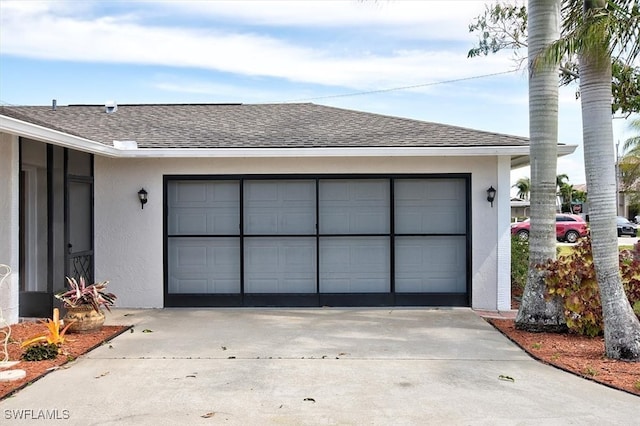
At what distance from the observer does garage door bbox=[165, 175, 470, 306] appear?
992 cm

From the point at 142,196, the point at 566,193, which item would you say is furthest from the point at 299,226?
the point at 566,193

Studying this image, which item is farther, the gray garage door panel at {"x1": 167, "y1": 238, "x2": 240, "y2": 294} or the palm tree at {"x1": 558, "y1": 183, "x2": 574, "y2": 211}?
the palm tree at {"x1": 558, "y1": 183, "x2": 574, "y2": 211}

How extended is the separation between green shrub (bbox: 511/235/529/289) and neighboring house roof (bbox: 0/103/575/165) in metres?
2.94

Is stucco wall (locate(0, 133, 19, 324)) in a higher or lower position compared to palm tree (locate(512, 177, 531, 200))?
lower

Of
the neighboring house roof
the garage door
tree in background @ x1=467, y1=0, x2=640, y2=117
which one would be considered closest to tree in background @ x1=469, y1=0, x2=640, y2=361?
the neighboring house roof

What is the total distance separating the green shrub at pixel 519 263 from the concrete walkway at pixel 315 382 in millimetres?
3435

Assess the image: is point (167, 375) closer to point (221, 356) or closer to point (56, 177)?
point (221, 356)

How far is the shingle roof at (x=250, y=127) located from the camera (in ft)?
31.3

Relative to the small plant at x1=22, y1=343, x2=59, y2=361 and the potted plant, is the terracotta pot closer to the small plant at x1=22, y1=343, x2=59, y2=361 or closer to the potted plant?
the potted plant

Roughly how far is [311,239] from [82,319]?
3.94m

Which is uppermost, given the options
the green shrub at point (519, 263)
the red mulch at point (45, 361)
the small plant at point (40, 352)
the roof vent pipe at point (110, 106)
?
the roof vent pipe at point (110, 106)

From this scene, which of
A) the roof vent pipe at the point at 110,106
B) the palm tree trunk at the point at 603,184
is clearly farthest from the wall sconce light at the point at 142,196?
the palm tree trunk at the point at 603,184

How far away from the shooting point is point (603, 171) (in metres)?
6.38

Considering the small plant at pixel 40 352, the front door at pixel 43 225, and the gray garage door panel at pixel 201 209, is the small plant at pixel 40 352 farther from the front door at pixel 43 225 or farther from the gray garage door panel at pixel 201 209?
the gray garage door panel at pixel 201 209
